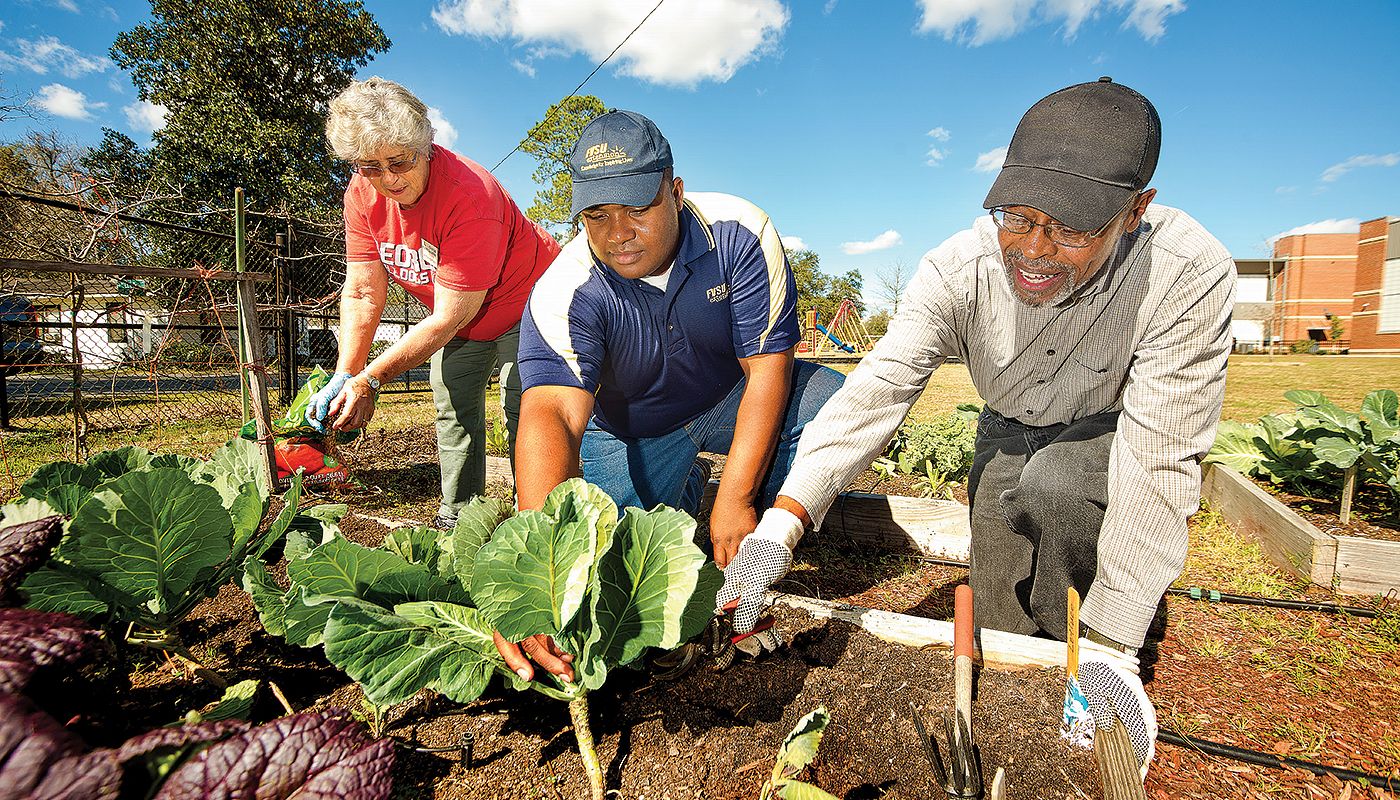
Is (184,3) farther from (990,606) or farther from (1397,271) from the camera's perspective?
(1397,271)

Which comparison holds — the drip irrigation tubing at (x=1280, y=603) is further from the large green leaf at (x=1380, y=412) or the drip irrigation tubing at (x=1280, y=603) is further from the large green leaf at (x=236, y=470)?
the large green leaf at (x=236, y=470)

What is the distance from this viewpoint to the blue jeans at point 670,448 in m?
2.89

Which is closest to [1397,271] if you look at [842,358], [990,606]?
[842,358]

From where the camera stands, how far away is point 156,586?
1.49m

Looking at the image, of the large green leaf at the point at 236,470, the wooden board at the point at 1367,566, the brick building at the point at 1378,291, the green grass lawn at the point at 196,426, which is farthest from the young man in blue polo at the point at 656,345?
the brick building at the point at 1378,291

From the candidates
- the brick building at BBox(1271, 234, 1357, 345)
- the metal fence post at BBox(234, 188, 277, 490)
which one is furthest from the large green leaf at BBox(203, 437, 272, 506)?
the brick building at BBox(1271, 234, 1357, 345)

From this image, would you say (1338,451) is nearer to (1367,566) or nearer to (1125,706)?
(1367,566)

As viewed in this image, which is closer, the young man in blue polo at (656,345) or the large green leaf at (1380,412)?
the young man in blue polo at (656,345)

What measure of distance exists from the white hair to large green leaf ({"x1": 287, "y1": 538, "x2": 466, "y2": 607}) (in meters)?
1.80

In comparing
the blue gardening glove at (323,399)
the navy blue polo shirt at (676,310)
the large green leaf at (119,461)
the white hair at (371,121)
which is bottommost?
the large green leaf at (119,461)

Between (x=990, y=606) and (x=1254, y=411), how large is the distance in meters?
8.12

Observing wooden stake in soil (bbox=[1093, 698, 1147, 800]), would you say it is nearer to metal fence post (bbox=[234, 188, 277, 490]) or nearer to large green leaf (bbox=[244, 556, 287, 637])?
large green leaf (bbox=[244, 556, 287, 637])

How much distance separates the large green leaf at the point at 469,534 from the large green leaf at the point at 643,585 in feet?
1.17

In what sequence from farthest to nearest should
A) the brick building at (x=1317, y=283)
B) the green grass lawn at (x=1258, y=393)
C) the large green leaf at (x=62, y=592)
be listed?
the brick building at (x=1317, y=283), the green grass lawn at (x=1258, y=393), the large green leaf at (x=62, y=592)
